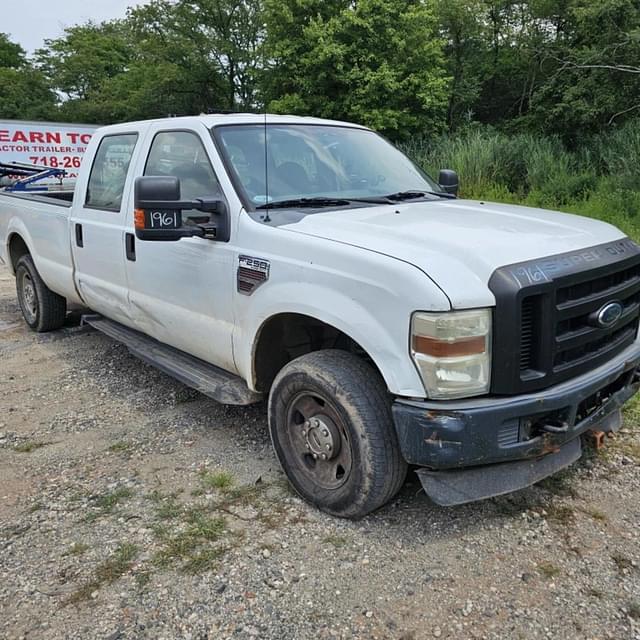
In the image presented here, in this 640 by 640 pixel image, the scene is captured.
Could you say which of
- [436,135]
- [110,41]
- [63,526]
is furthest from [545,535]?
[110,41]

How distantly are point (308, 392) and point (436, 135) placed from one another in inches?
570

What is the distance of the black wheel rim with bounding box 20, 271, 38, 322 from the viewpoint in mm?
6266

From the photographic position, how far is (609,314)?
288 centimetres

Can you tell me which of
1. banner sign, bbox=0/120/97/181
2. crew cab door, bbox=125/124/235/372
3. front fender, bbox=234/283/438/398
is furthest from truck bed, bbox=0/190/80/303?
banner sign, bbox=0/120/97/181

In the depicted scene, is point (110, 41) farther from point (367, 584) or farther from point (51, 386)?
point (367, 584)

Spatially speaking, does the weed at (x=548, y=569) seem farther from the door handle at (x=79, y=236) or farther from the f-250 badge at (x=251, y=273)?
the door handle at (x=79, y=236)

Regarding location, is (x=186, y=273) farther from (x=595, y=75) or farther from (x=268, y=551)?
(x=595, y=75)

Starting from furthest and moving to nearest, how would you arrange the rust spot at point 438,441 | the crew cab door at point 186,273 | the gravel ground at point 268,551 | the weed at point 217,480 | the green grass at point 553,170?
the green grass at point 553,170 < the crew cab door at point 186,273 < the weed at point 217,480 < the rust spot at point 438,441 < the gravel ground at point 268,551

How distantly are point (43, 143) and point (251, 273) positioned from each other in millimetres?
18540

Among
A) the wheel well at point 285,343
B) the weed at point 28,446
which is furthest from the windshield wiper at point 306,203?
the weed at point 28,446

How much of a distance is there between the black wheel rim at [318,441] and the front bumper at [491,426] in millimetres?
406

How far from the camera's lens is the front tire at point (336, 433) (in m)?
2.77

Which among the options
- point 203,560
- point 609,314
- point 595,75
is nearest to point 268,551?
point 203,560

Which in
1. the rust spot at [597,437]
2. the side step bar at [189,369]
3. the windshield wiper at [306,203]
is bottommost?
the rust spot at [597,437]
